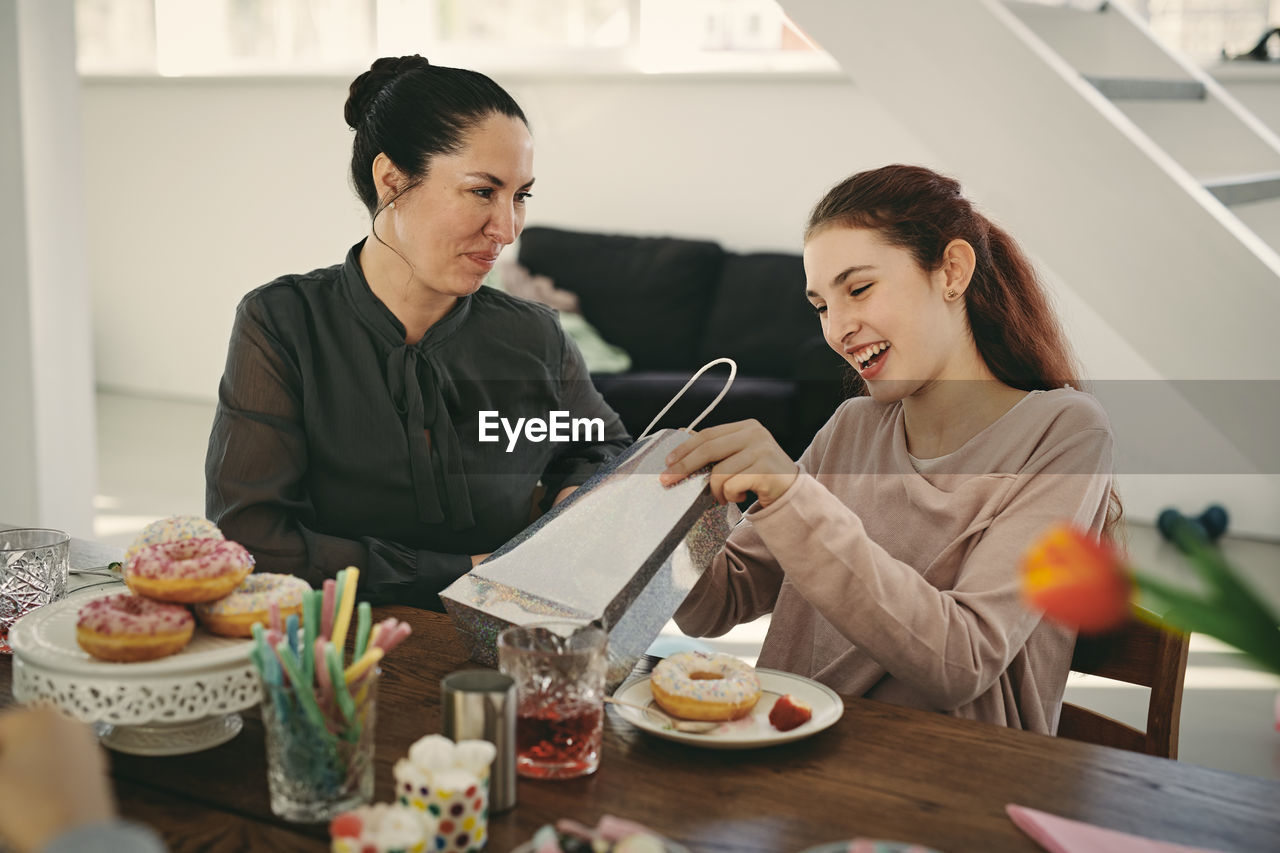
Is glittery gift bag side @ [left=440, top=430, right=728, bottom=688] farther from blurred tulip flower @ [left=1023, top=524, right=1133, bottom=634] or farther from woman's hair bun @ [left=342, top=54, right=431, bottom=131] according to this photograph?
woman's hair bun @ [left=342, top=54, right=431, bottom=131]

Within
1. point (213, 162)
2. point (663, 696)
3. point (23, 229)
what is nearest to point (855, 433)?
point (663, 696)

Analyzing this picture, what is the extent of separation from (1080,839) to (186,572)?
69 cm

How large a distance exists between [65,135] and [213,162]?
131 inches

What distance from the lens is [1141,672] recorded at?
1204mm

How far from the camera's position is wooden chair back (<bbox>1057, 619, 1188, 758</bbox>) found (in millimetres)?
1167

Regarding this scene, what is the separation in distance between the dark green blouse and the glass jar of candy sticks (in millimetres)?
546

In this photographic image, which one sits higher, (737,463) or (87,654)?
(737,463)

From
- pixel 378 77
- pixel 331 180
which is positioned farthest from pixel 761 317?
pixel 378 77

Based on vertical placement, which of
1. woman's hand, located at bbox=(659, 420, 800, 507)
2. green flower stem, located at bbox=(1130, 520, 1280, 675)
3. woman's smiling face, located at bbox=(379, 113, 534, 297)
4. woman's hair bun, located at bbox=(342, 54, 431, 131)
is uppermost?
woman's hair bun, located at bbox=(342, 54, 431, 131)

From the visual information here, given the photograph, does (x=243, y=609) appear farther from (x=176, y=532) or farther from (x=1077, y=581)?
(x=1077, y=581)

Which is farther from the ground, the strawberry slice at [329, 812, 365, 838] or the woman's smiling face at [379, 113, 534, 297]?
the woman's smiling face at [379, 113, 534, 297]

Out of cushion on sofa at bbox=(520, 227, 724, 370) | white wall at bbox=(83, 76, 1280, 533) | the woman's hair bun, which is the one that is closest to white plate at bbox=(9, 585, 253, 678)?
the woman's hair bun

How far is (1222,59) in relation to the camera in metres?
4.10

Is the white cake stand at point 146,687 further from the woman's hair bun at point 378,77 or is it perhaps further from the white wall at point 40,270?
the white wall at point 40,270
